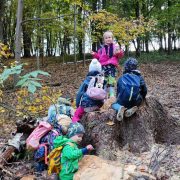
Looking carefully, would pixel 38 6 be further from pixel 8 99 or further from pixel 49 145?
pixel 49 145

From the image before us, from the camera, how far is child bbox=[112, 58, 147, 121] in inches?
215

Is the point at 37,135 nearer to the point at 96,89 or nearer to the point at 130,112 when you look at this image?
the point at 96,89

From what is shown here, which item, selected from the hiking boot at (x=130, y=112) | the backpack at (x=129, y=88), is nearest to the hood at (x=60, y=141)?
the hiking boot at (x=130, y=112)

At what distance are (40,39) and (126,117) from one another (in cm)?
1697

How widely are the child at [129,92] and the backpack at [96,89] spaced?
0.26 m

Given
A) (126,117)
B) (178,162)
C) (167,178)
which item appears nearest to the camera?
(167,178)

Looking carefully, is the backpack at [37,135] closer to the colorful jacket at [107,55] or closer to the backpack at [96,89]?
the backpack at [96,89]

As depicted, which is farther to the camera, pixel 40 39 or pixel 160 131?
pixel 40 39

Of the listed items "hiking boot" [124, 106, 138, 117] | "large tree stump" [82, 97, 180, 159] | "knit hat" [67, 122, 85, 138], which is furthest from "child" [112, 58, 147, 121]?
"knit hat" [67, 122, 85, 138]

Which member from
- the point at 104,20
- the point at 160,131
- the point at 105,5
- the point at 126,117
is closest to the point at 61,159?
the point at 126,117

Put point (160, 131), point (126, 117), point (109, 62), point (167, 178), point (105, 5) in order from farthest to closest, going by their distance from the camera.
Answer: point (105, 5), point (109, 62), point (160, 131), point (126, 117), point (167, 178)

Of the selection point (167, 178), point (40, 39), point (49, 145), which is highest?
point (40, 39)

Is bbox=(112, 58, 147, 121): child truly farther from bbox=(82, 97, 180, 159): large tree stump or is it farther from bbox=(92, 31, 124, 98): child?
bbox=(92, 31, 124, 98): child

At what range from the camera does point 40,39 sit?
21781 millimetres
